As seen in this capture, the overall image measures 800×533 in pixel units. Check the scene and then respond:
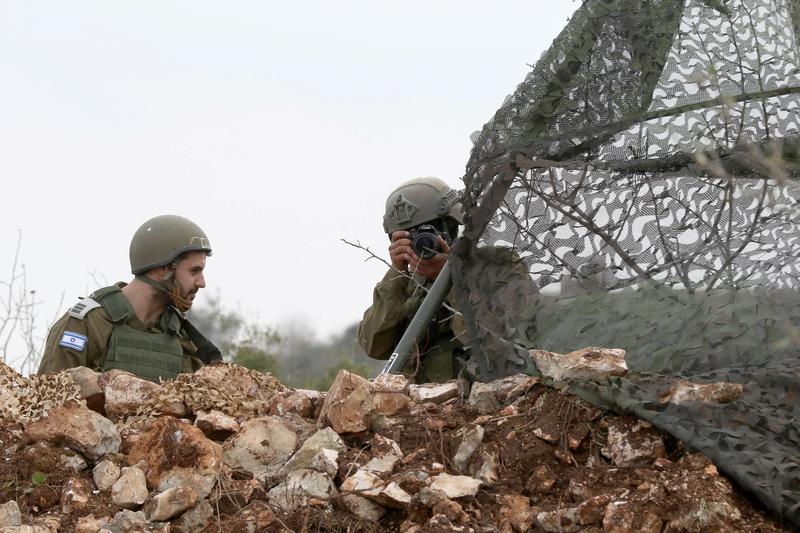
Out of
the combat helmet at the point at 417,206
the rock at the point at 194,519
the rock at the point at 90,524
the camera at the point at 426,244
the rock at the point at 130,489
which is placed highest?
the combat helmet at the point at 417,206

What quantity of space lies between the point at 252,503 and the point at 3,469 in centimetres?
78

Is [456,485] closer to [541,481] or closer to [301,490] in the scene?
[541,481]

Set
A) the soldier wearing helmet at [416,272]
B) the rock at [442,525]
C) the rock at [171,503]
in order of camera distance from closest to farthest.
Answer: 1. the rock at [442,525]
2. the rock at [171,503]
3. the soldier wearing helmet at [416,272]

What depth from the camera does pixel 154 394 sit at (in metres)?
3.52

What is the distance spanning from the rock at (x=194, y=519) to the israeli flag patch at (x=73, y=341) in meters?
2.07

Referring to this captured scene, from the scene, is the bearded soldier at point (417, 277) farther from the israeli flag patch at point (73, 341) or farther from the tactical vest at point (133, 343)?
the israeli flag patch at point (73, 341)

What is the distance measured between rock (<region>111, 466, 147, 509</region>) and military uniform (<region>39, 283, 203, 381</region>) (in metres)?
1.68

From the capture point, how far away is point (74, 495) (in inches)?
118

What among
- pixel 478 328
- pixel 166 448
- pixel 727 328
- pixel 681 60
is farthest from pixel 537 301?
pixel 166 448

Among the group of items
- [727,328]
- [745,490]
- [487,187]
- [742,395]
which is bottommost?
[745,490]

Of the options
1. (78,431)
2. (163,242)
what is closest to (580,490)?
(78,431)

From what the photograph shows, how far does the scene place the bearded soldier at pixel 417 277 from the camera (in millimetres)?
4289

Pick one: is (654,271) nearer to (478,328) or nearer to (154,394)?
(478,328)

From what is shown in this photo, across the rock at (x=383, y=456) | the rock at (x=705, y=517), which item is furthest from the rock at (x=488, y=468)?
the rock at (x=705, y=517)
